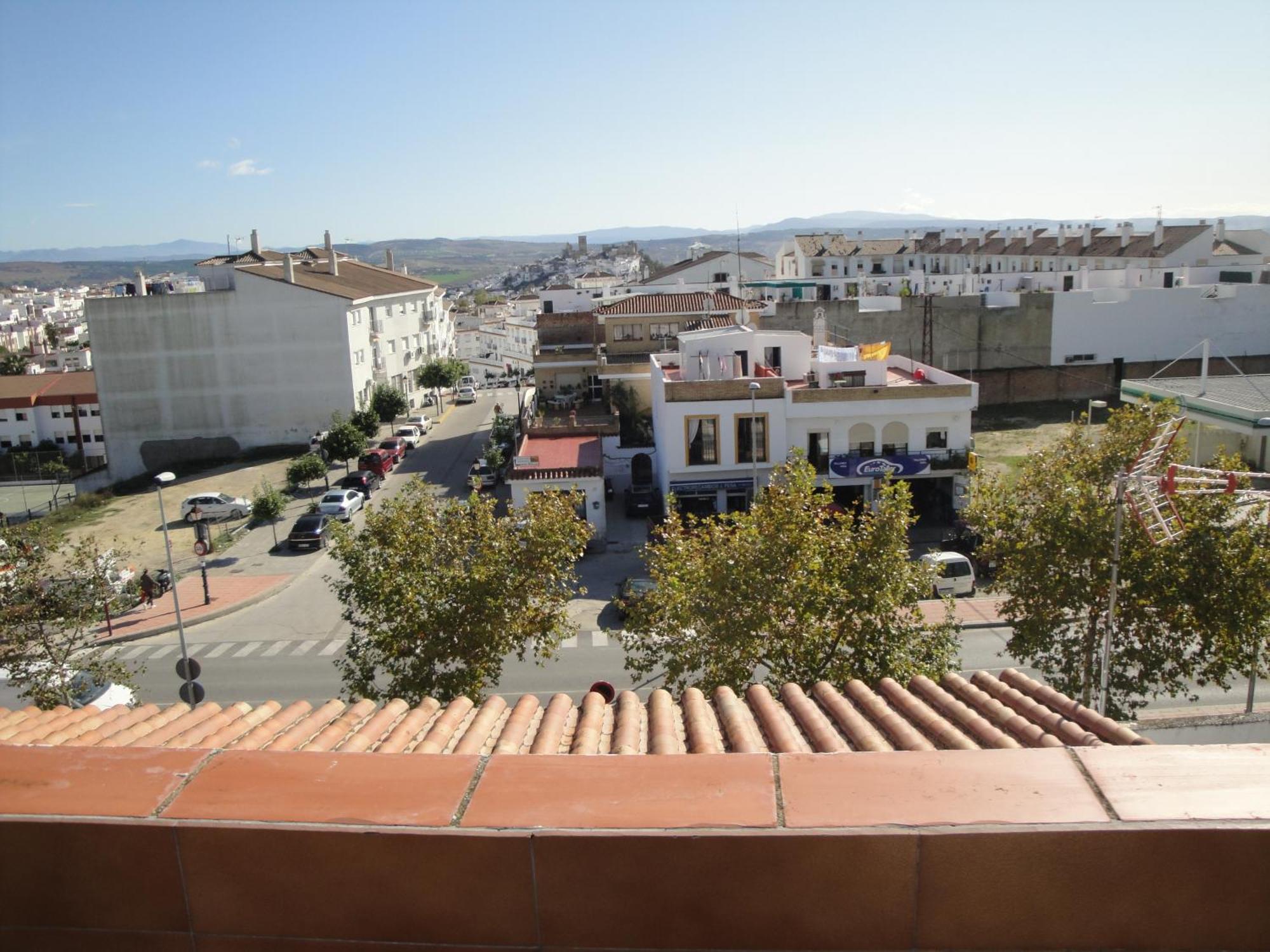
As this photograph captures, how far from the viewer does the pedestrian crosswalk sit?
24.0m

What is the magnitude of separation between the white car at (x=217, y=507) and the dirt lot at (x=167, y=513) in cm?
41

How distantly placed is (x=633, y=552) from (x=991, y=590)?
16.5 meters

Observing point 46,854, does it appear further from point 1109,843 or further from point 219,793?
point 1109,843

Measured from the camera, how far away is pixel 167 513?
39.6 meters

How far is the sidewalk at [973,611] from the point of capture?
2411cm

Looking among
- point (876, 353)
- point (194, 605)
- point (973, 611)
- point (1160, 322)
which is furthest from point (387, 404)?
point (1160, 322)

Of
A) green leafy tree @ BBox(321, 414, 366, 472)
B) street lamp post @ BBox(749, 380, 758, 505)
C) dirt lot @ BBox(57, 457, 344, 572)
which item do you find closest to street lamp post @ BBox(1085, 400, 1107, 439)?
street lamp post @ BBox(749, 380, 758, 505)

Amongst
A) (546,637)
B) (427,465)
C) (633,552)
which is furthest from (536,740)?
(427,465)

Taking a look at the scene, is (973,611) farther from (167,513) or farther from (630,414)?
(167,513)

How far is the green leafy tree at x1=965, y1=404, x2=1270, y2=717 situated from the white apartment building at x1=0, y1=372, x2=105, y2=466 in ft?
227

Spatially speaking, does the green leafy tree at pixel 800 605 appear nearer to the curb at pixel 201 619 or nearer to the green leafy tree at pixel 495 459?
the curb at pixel 201 619

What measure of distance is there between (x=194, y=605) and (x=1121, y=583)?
2501 centimetres

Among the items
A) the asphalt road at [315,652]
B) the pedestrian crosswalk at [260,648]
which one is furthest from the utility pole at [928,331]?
the pedestrian crosswalk at [260,648]

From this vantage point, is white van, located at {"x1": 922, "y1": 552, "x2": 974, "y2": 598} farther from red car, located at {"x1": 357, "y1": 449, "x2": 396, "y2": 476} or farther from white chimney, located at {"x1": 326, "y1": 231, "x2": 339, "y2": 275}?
white chimney, located at {"x1": 326, "y1": 231, "x2": 339, "y2": 275}
